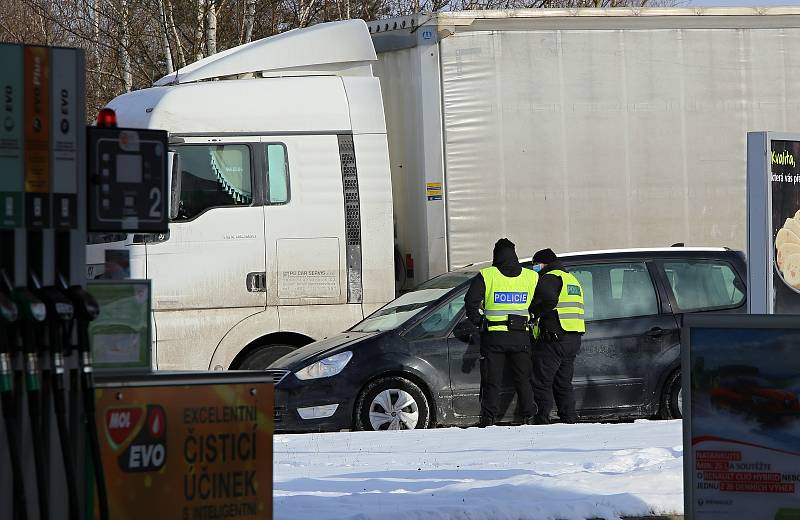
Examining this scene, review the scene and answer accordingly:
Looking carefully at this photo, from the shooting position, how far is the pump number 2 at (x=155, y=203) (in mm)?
4105

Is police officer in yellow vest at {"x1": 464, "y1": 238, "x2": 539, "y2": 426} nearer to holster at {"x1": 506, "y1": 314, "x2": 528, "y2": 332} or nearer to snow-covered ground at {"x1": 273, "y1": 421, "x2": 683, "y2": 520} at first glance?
holster at {"x1": 506, "y1": 314, "x2": 528, "y2": 332}

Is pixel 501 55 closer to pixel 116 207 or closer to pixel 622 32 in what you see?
pixel 622 32

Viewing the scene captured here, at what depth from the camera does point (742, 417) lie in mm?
5152

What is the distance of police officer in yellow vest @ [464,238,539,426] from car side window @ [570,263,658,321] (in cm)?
63

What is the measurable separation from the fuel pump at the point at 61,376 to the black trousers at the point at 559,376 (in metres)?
7.99

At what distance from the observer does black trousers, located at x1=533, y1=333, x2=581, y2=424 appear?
1157 cm

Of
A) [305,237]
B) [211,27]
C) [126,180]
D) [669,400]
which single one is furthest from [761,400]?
[211,27]

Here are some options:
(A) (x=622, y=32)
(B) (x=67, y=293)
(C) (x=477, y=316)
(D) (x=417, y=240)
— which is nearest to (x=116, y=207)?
(B) (x=67, y=293)

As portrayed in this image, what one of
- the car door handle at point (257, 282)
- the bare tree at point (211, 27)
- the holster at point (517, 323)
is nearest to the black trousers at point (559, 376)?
the holster at point (517, 323)

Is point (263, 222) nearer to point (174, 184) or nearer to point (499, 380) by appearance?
point (174, 184)

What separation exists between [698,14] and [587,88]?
1354 mm

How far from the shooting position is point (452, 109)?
13016 millimetres

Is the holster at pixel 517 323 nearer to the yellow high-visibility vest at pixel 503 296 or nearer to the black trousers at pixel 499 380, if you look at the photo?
the yellow high-visibility vest at pixel 503 296

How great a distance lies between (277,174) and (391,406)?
2.43 metres
